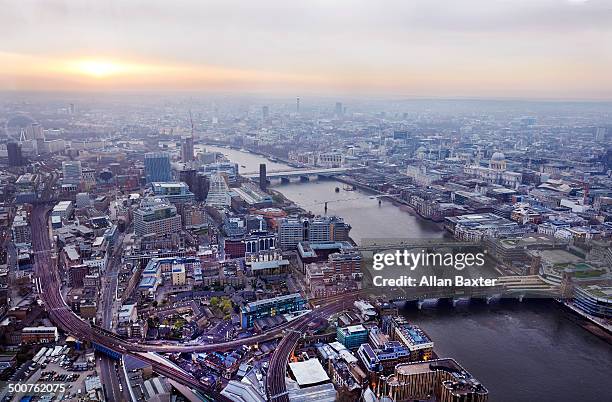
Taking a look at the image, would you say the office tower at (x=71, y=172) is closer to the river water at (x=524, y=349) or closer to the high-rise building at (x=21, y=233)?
the high-rise building at (x=21, y=233)

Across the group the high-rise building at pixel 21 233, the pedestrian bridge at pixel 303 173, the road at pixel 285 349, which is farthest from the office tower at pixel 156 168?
the road at pixel 285 349

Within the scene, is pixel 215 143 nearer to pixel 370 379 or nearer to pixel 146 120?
pixel 146 120

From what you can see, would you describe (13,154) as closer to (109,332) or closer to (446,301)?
(109,332)

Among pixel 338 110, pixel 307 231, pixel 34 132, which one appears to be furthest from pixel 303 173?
pixel 338 110

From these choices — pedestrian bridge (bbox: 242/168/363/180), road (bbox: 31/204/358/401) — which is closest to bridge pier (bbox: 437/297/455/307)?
road (bbox: 31/204/358/401)

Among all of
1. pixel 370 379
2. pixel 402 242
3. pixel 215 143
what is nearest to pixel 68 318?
pixel 370 379

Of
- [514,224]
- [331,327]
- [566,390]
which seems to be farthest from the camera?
[514,224]
